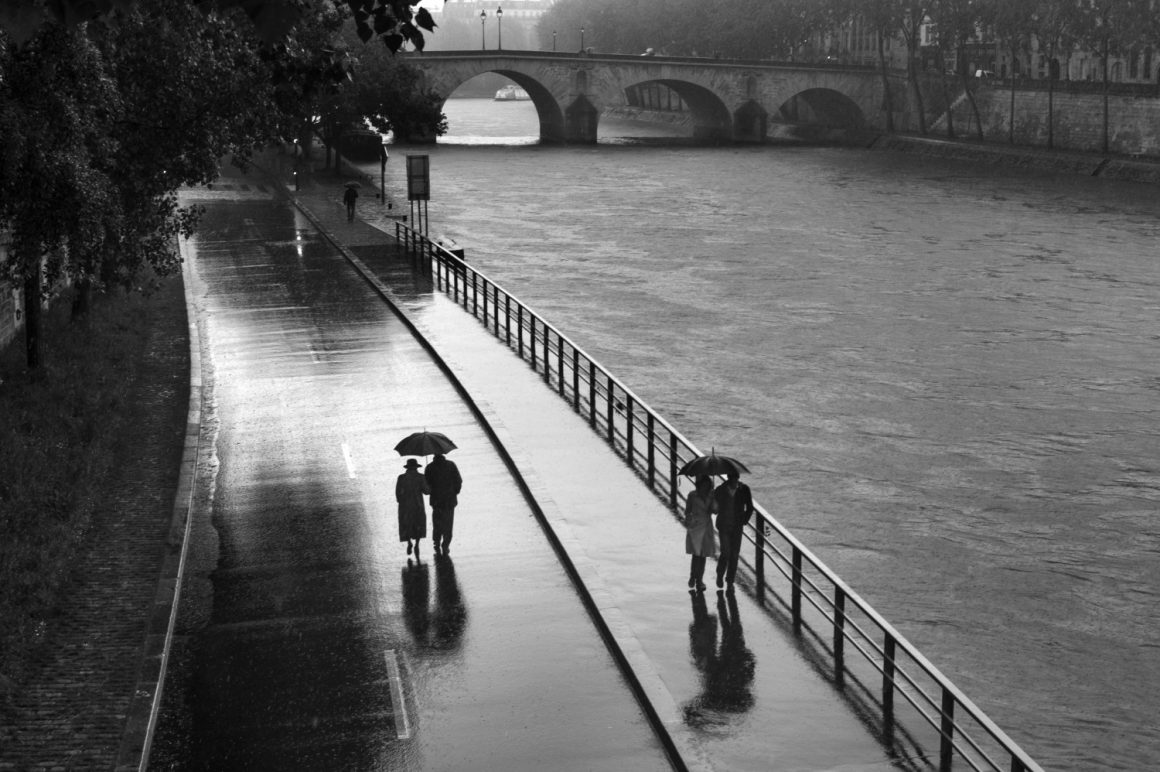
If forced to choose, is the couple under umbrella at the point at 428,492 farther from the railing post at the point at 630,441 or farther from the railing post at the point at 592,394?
the railing post at the point at 592,394

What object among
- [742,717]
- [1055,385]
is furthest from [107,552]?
[1055,385]

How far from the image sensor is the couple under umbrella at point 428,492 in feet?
57.2

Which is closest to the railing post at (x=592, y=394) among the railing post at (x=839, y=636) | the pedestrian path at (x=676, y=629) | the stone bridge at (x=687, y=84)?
the pedestrian path at (x=676, y=629)

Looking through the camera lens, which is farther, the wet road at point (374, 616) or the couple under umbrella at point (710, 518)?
the couple under umbrella at point (710, 518)

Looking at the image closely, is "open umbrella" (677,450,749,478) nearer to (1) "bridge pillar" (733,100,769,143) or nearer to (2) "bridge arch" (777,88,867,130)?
(2) "bridge arch" (777,88,867,130)

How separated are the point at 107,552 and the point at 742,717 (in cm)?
858

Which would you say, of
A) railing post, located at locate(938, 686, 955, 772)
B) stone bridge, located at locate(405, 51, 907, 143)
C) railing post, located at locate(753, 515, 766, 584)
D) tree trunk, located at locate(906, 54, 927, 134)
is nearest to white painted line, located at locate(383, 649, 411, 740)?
railing post, located at locate(753, 515, 766, 584)

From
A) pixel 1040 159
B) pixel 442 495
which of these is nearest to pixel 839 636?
pixel 442 495

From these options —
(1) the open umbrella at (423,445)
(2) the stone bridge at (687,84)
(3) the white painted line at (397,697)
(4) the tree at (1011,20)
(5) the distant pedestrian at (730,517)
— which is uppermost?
(4) the tree at (1011,20)

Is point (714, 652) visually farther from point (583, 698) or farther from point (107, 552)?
point (107, 552)

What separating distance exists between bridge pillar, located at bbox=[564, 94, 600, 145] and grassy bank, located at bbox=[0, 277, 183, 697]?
86.1 m

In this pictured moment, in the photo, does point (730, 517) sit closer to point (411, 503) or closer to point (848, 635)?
point (848, 635)

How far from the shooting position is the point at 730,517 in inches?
645

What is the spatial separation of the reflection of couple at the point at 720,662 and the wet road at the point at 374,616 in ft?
2.22
